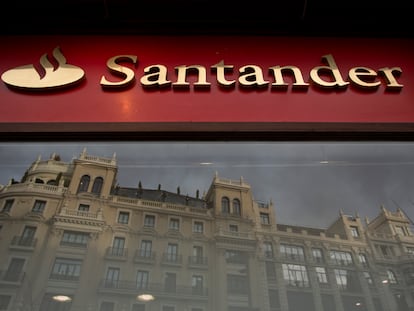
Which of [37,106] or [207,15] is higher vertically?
[207,15]

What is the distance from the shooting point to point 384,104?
1.76 m

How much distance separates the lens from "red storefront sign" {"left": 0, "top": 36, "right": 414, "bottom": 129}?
1.71m

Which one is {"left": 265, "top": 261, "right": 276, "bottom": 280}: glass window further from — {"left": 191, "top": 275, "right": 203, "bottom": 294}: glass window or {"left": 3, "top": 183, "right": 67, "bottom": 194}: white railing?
{"left": 3, "top": 183, "right": 67, "bottom": 194}: white railing

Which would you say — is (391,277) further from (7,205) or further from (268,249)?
(7,205)

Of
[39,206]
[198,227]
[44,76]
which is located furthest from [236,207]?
[44,76]

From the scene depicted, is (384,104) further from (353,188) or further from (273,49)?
(273,49)

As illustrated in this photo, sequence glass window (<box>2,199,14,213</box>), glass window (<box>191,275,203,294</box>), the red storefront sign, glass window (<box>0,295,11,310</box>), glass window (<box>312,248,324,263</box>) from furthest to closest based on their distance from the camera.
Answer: the red storefront sign → glass window (<box>2,199,14,213</box>) → glass window (<box>312,248,324,263</box>) → glass window (<box>191,275,203,294</box>) → glass window (<box>0,295,11,310</box>)

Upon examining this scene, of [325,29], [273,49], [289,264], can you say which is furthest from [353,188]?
[325,29]

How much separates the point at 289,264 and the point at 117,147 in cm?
97

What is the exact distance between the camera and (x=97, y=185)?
5.06 ft

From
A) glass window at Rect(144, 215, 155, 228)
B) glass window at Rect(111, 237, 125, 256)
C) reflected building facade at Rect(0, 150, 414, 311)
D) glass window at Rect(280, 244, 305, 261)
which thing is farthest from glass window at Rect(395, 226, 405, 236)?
glass window at Rect(111, 237, 125, 256)

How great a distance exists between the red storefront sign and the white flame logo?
0.02 meters

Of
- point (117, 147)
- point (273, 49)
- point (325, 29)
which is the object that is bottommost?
point (117, 147)

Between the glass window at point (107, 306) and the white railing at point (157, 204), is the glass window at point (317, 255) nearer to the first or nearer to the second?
the white railing at point (157, 204)
